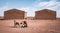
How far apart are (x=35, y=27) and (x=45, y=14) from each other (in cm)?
40

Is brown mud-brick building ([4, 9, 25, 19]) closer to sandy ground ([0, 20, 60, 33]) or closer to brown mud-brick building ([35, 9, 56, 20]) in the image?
sandy ground ([0, 20, 60, 33])

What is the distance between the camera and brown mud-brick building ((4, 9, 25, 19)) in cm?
376

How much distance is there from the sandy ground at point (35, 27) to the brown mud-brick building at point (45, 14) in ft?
0.33

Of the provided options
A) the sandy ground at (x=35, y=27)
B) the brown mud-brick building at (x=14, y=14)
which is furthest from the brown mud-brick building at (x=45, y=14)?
the brown mud-brick building at (x=14, y=14)

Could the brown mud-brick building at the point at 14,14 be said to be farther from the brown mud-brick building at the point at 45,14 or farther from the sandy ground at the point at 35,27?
the brown mud-brick building at the point at 45,14

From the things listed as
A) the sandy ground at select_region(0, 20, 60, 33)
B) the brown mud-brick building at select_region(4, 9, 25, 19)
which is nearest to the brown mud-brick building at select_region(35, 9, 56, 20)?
the sandy ground at select_region(0, 20, 60, 33)

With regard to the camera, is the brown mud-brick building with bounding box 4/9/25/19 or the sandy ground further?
the brown mud-brick building with bounding box 4/9/25/19

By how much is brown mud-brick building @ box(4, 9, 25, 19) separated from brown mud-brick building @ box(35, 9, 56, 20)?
13.7 inches

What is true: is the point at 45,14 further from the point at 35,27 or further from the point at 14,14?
the point at 14,14

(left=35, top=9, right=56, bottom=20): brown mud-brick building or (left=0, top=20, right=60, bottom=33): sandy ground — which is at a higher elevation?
(left=35, top=9, right=56, bottom=20): brown mud-brick building

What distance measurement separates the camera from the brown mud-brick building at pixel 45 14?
373 cm

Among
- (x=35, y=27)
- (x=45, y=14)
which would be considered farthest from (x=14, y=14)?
Answer: (x=45, y=14)

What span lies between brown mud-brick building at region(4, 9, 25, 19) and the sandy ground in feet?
0.38

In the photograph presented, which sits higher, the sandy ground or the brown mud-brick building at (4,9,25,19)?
the brown mud-brick building at (4,9,25,19)
